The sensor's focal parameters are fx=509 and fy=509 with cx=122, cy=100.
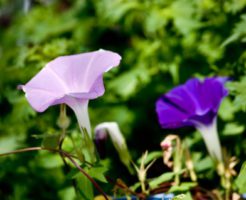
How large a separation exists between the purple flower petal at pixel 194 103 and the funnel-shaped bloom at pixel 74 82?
0.91 feet

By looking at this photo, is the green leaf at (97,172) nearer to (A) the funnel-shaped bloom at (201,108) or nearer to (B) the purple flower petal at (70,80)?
(B) the purple flower petal at (70,80)

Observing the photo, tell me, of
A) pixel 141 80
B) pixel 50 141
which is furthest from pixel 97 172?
pixel 141 80

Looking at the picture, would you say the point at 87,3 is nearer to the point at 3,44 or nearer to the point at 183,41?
the point at 3,44

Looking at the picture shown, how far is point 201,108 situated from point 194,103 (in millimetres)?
22

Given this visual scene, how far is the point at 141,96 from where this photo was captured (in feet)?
6.10

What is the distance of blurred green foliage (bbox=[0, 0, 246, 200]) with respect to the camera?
1.47 metres

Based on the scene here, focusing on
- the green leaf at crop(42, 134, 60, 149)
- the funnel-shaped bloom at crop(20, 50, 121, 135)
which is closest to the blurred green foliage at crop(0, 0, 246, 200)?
the green leaf at crop(42, 134, 60, 149)

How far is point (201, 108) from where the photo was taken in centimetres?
126

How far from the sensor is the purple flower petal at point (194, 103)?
4.14 feet

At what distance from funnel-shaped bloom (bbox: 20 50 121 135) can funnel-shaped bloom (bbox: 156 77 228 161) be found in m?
0.28

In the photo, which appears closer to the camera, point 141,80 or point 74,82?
point 74,82

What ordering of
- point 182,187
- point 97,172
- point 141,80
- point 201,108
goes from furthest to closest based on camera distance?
point 141,80 < point 201,108 < point 182,187 < point 97,172

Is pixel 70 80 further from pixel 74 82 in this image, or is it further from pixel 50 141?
pixel 50 141

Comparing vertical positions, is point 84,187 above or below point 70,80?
below
